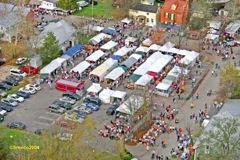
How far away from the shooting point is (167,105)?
46812 mm

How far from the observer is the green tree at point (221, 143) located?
32.0 m

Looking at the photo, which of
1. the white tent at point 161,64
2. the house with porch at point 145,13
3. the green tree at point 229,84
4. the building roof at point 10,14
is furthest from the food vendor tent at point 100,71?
the house with porch at point 145,13

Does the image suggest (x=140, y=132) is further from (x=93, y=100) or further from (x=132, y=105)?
(x=93, y=100)

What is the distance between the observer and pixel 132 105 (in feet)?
139

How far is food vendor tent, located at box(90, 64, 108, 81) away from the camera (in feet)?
167

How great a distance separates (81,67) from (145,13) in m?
16.6

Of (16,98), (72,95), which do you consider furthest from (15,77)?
(72,95)

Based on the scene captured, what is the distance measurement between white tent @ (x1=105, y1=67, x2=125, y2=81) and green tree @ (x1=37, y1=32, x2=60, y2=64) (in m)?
7.04

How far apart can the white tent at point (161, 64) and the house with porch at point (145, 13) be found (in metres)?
11.5

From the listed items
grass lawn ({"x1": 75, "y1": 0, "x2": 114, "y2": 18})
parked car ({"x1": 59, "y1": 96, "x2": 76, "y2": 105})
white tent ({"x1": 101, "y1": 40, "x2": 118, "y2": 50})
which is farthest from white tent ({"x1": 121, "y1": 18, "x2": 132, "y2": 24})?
parked car ({"x1": 59, "y1": 96, "x2": 76, "y2": 105})

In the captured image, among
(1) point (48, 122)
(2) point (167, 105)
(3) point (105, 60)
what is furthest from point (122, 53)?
(1) point (48, 122)

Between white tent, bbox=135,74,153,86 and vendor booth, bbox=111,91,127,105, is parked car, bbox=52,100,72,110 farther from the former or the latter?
white tent, bbox=135,74,153,86

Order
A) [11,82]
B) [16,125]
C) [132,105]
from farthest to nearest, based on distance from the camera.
Answer: 1. [11,82]
2. [16,125]
3. [132,105]

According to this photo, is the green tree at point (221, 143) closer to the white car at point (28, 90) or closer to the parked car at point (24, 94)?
the parked car at point (24, 94)
